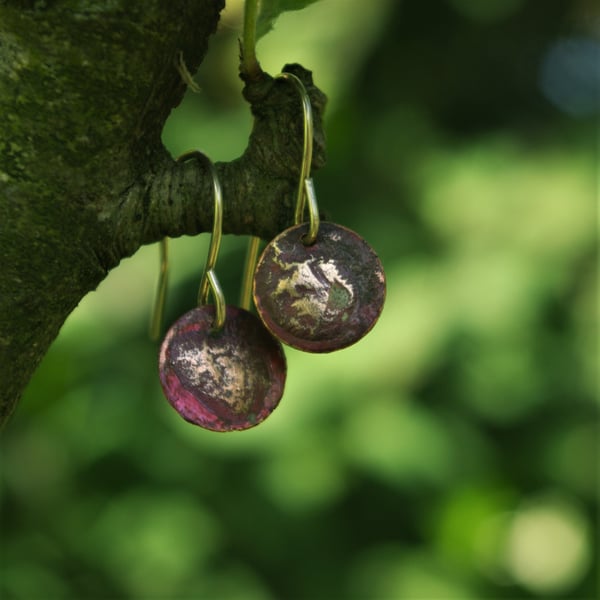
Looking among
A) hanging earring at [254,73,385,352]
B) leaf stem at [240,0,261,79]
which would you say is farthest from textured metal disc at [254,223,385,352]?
leaf stem at [240,0,261,79]

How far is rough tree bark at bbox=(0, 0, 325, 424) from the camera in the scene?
20.8 inches

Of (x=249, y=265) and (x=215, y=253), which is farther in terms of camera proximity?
(x=249, y=265)

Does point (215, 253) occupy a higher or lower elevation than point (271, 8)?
lower

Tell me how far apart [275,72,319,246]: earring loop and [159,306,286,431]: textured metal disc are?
7 centimetres

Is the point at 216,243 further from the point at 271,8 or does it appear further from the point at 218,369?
the point at 271,8

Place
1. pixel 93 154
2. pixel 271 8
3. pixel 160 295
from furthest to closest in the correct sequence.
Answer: pixel 160 295, pixel 271 8, pixel 93 154

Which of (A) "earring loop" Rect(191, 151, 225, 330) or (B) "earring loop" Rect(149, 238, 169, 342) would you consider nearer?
(A) "earring loop" Rect(191, 151, 225, 330)

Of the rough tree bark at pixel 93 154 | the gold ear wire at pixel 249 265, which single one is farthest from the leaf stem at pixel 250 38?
the gold ear wire at pixel 249 265

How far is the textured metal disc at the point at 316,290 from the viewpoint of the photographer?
0.57m

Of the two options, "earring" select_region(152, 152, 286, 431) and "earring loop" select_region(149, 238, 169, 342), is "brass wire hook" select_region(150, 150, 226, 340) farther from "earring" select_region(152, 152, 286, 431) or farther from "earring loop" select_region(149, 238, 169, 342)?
"earring loop" select_region(149, 238, 169, 342)

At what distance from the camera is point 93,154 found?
55cm

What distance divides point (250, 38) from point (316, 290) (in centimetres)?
16

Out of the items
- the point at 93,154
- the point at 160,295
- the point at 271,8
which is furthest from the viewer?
the point at 160,295

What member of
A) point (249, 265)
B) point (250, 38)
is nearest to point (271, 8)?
point (250, 38)
